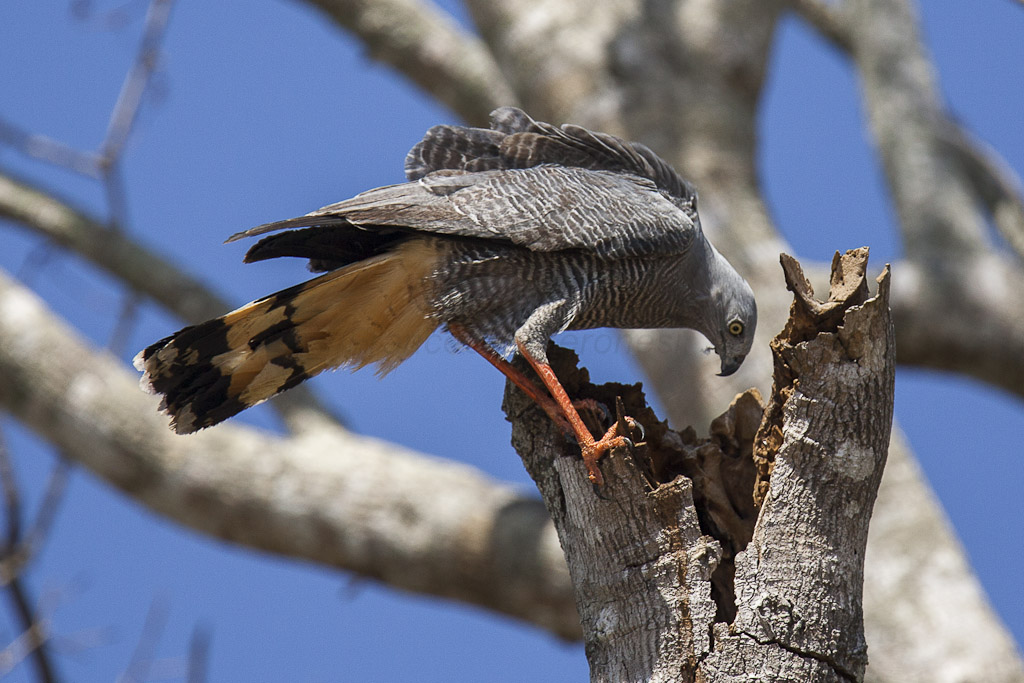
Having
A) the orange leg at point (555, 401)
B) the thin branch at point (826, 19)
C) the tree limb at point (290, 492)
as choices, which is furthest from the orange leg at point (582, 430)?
the thin branch at point (826, 19)

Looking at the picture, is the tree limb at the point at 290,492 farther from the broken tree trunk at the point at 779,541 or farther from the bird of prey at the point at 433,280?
the broken tree trunk at the point at 779,541

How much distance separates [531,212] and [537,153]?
61 centimetres

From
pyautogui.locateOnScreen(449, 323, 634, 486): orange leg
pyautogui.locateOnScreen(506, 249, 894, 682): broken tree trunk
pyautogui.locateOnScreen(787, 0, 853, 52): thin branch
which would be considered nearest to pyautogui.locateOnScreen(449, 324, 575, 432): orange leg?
pyautogui.locateOnScreen(449, 323, 634, 486): orange leg

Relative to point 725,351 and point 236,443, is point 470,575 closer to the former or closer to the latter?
point 236,443

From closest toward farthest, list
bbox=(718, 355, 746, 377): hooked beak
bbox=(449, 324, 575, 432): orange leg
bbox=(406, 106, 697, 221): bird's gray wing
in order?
bbox=(449, 324, 575, 432): orange leg, bbox=(406, 106, 697, 221): bird's gray wing, bbox=(718, 355, 746, 377): hooked beak

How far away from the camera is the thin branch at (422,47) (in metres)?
8.62

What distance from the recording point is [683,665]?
2.63m

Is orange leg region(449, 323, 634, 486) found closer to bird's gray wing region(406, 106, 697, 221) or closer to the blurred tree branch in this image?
bird's gray wing region(406, 106, 697, 221)

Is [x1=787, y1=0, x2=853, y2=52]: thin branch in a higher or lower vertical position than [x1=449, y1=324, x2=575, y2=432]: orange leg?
higher

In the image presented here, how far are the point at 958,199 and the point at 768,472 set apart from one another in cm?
502

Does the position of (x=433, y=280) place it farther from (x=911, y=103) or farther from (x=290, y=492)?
(x=911, y=103)

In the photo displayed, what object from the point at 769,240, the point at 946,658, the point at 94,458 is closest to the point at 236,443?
the point at 94,458

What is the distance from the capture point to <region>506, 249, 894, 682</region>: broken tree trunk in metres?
2.63

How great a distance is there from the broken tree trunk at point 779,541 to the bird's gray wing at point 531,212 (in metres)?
0.93
